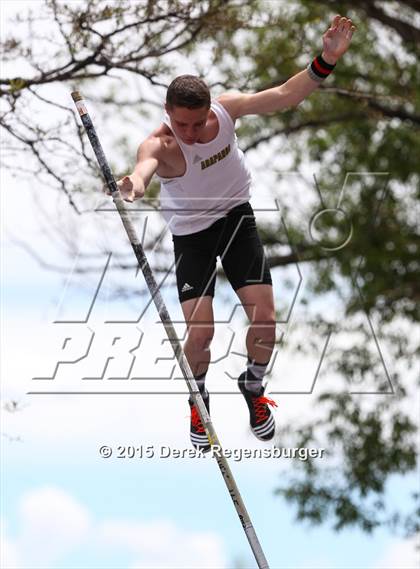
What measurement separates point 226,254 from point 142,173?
1054mm

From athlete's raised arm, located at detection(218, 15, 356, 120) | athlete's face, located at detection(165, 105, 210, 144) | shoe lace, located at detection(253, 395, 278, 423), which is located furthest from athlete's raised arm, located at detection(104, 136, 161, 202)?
shoe lace, located at detection(253, 395, 278, 423)

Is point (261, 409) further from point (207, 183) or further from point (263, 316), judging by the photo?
point (207, 183)

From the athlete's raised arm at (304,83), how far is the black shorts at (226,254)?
0.67 m

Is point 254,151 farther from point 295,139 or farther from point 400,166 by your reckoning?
point 400,166

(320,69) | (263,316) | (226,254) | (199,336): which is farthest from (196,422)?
(320,69)

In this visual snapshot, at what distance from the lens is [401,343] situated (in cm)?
1809

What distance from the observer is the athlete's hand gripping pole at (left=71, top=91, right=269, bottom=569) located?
6809 millimetres

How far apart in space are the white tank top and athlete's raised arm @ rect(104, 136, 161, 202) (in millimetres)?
183

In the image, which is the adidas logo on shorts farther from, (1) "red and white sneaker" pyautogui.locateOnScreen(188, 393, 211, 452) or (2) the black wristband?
(2) the black wristband

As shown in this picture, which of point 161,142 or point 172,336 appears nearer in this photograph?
point 161,142

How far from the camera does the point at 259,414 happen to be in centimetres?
765

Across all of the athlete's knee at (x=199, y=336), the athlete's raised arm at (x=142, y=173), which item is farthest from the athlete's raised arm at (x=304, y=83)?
the athlete's knee at (x=199, y=336)

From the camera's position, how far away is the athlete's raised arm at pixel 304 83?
700cm

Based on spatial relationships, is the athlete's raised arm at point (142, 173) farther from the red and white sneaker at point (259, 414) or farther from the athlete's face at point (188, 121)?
the red and white sneaker at point (259, 414)
